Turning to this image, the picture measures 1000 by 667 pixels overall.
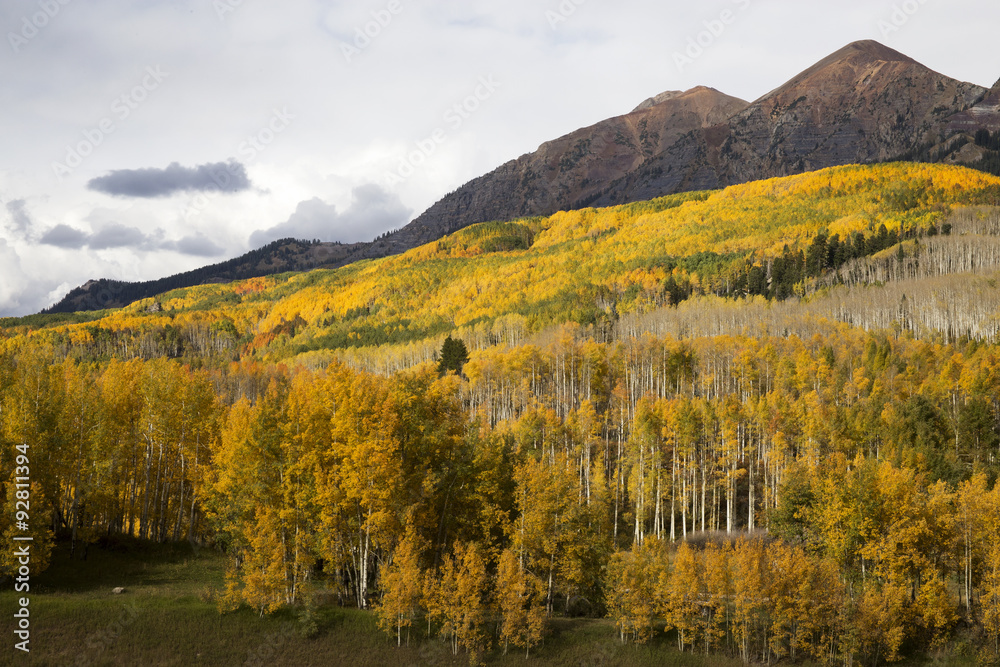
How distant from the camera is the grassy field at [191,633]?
3900 centimetres

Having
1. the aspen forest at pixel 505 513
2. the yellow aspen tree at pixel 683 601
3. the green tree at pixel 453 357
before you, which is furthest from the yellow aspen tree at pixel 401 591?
the green tree at pixel 453 357

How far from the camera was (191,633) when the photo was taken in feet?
138

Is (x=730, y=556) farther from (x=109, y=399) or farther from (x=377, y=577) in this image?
(x=109, y=399)

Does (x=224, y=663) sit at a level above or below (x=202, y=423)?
below

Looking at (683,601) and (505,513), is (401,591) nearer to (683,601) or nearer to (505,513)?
(505,513)

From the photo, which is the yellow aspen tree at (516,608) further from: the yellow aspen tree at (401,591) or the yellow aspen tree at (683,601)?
the yellow aspen tree at (683,601)

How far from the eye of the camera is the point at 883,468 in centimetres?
6200

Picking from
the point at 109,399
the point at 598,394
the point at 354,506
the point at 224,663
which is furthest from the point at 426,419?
the point at 598,394

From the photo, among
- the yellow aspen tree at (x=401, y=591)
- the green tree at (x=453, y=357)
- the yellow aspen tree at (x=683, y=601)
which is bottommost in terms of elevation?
the yellow aspen tree at (x=683, y=601)

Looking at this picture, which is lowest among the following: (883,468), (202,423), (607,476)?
(607,476)

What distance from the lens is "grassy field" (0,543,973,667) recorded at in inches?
1535

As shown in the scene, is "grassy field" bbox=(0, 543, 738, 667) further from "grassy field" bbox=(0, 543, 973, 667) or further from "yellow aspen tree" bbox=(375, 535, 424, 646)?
"yellow aspen tree" bbox=(375, 535, 424, 646)

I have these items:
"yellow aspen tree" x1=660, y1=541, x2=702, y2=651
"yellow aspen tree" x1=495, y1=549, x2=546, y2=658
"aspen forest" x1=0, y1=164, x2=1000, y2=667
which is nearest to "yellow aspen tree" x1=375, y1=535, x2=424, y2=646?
"aspen forest" x1=0, y1=164, x2=1000, y2=667

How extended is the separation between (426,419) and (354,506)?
8.33 m
